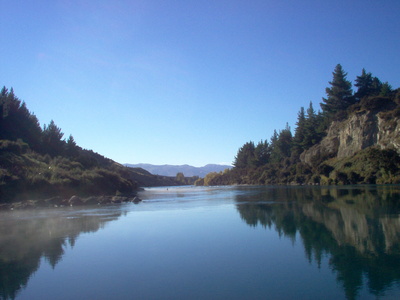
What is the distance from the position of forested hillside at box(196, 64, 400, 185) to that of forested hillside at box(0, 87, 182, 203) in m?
40.1

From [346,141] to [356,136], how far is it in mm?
3372

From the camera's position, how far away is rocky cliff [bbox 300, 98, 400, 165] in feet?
175

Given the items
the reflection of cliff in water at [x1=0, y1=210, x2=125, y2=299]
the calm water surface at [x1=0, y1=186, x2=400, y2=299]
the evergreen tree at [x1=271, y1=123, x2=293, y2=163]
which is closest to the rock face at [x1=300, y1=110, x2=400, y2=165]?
the evergreen tree at [x1=271, y1=123, x2=293, y2=163]

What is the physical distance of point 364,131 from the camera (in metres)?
60.3

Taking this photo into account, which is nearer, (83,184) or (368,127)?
(83,184)

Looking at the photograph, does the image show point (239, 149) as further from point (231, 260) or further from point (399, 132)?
point (231, 260)

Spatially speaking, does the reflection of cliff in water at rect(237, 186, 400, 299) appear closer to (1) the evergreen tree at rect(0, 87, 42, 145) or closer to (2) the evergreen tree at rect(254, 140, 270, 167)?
(1) the evergreen tree at rect(0, 87, 42, 145)

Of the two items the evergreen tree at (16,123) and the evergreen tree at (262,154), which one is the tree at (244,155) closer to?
the evergreen tree at (262,154)

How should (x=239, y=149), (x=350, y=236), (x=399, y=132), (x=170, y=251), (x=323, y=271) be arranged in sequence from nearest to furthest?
(x=323, y=271) < (x=170, y=251) < (x=350, y=236) < (x=399, y=132) < (x=239, y=149)

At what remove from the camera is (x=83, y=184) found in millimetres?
42844

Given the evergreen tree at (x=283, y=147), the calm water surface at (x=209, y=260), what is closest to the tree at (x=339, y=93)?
the evergreen tree at (x=283, y=147)

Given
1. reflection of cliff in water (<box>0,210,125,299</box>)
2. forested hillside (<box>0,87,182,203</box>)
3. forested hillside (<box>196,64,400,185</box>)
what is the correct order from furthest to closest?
forested hillside (<box>196,64,400,185</box>) < forested hillside (<box>0,87,182,203</box>) < reflection of cliff in water (<box>0,210,125,299</box>)

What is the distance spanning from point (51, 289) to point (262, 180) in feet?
302

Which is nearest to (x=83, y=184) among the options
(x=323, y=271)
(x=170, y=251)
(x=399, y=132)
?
(x=170, y=251)
